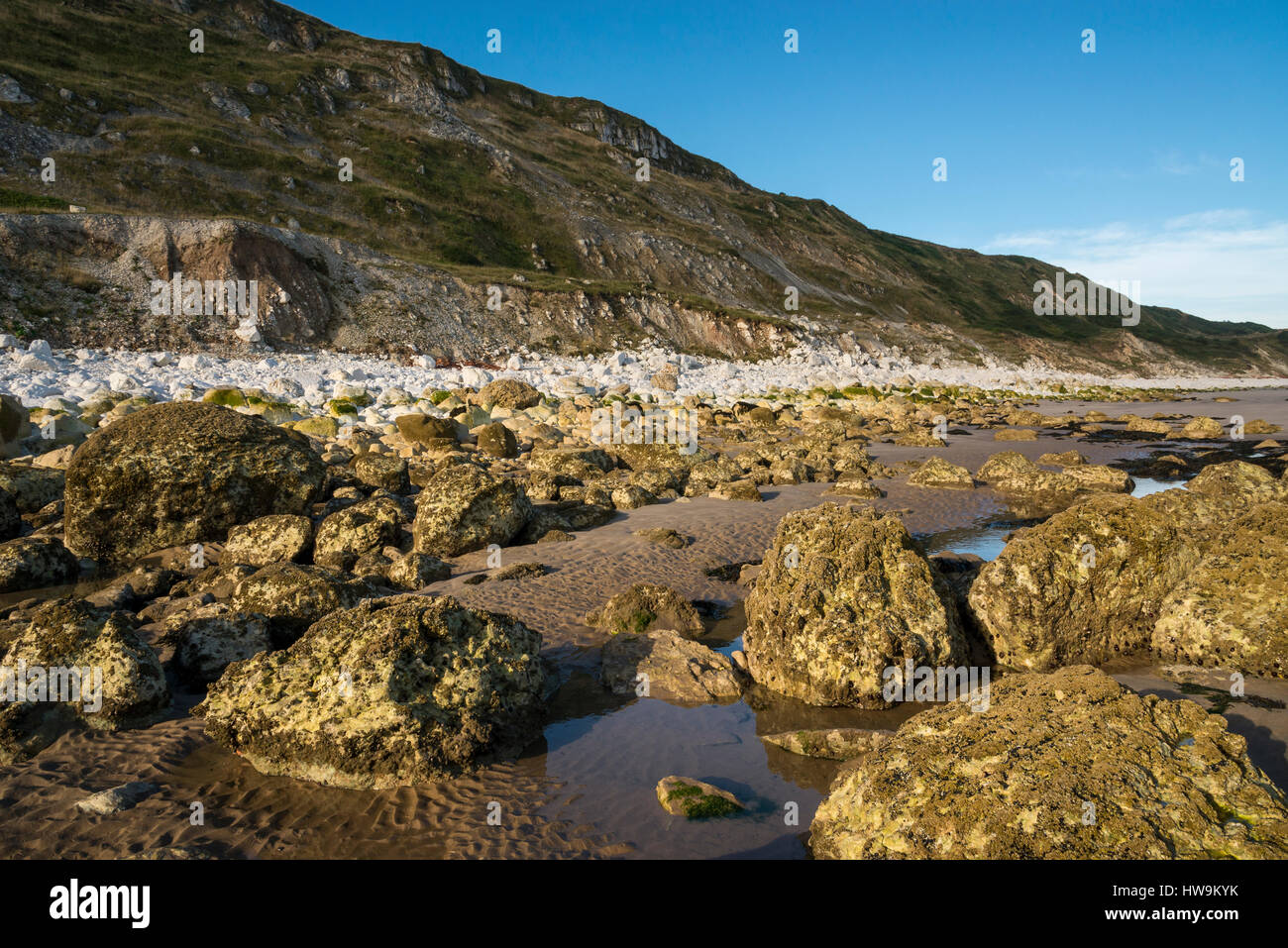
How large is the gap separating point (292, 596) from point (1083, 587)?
9401 mm

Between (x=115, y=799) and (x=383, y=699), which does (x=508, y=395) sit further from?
(x=115, y=799)

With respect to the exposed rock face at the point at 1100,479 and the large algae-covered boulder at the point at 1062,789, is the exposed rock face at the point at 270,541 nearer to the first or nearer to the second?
the large algae-covered boulder at the point at 1062,789

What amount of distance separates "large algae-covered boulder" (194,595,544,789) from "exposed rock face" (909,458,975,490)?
47.4ft

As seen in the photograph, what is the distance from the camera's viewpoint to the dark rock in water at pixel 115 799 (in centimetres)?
495

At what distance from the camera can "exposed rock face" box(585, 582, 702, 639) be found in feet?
28.5

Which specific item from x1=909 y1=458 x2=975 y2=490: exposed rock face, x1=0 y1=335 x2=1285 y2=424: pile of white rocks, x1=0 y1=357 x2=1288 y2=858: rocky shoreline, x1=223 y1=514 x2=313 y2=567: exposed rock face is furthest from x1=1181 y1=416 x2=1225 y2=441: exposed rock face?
x1=223 y1=514 x2=313 y2=567: exposed rock face

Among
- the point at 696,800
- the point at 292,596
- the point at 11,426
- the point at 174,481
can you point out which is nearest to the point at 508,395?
the point at 11,426

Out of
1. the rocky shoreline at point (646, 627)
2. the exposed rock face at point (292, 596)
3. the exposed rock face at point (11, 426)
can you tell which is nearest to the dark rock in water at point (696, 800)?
the rocky shoreline at point (646, 627)

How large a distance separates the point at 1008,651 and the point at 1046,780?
4.12 meters

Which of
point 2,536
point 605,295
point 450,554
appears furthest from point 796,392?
point 2,536

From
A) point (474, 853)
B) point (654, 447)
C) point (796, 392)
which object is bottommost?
point (474, 853)

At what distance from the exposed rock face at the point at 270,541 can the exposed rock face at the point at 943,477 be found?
14.7 m

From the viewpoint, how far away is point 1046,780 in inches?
154
